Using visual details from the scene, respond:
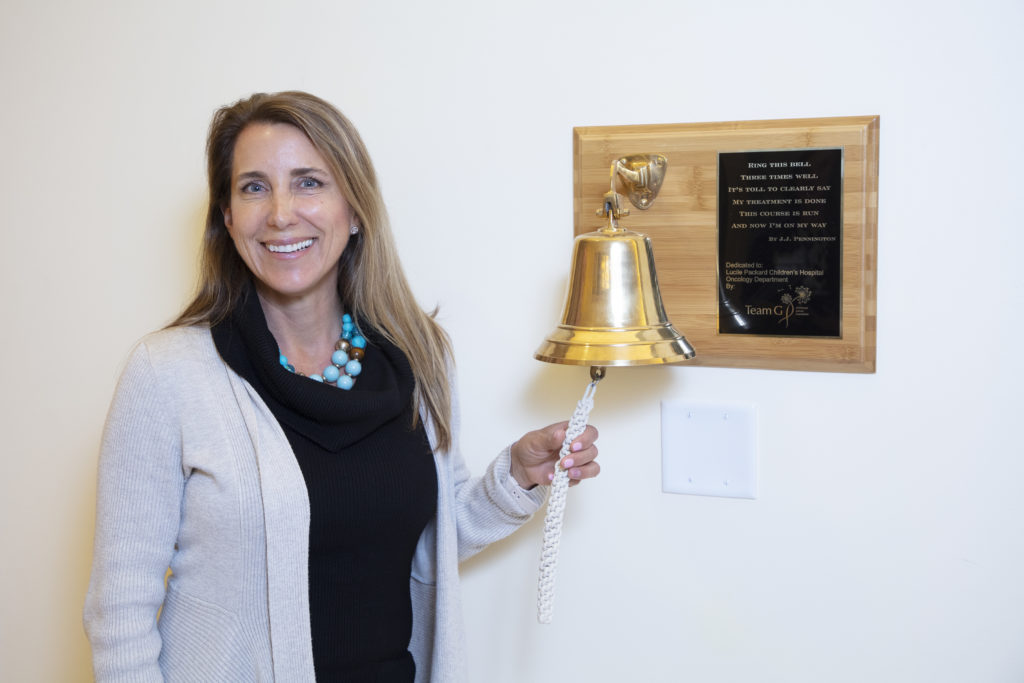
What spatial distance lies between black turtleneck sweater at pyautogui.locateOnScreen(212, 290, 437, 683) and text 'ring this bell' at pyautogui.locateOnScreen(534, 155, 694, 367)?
11.6 inches

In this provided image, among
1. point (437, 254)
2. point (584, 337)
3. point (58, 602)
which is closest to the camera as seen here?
point (584, 337)

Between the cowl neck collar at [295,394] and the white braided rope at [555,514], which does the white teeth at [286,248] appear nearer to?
the cowl neck collar at [295,394]

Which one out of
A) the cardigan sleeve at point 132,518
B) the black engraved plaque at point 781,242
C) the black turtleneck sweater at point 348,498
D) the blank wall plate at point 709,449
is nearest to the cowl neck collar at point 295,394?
the black turtleneck sweater at point 348,498

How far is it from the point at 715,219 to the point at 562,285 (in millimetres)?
242

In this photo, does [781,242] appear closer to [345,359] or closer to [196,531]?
[345,359]

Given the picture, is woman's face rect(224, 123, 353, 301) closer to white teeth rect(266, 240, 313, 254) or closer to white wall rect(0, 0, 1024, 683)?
white teeth rect(266, 240, 313, 254)

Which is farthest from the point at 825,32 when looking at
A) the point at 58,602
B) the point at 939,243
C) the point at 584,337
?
the point at 58,602

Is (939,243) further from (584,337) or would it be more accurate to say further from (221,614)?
(221,614)

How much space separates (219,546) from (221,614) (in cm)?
9

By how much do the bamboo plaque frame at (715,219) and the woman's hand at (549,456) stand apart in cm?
21

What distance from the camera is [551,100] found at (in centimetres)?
139

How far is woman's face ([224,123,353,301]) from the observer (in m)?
1.27

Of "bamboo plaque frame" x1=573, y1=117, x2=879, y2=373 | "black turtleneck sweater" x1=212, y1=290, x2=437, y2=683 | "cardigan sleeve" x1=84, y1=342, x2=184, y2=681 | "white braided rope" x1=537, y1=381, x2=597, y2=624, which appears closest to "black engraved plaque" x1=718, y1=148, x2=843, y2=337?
"bamboo plaque frame" x1=573, y1=117, x2=879, y2=373

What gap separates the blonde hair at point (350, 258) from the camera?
1.30 metres
